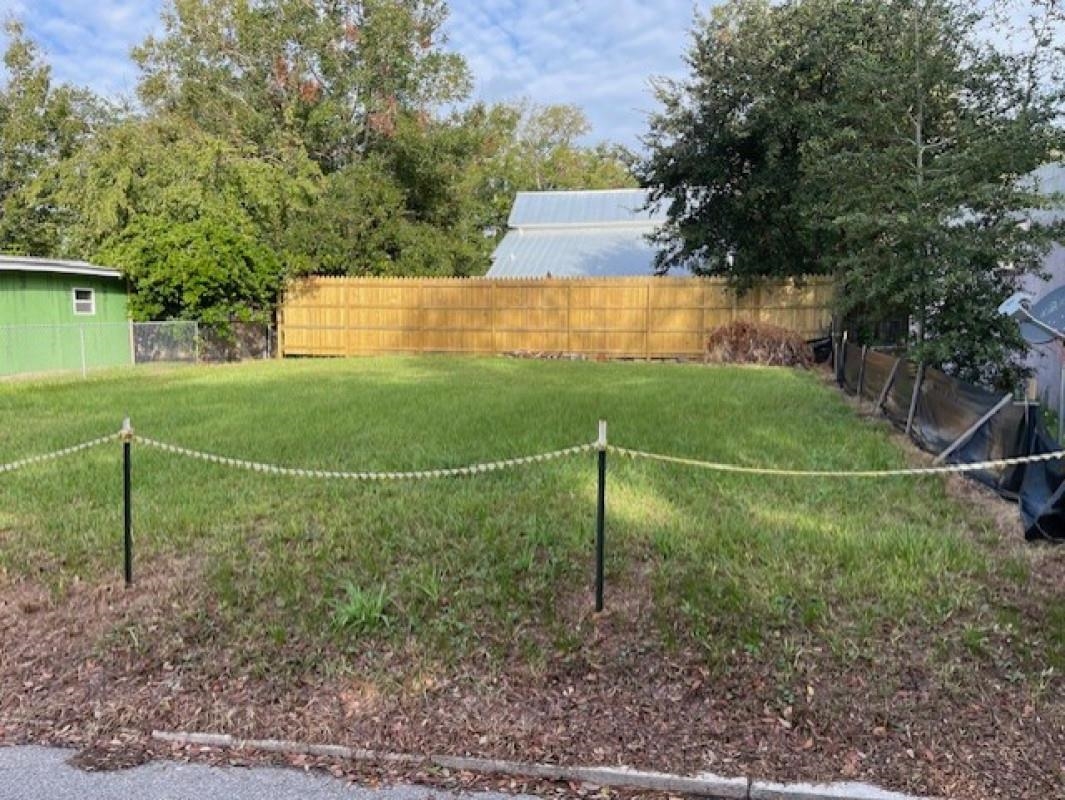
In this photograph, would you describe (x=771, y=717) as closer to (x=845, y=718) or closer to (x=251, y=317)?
(x=845, y=718)

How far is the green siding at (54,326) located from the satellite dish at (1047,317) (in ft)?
54.0

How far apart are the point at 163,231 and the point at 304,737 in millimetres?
18194

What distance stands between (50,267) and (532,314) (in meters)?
10.5

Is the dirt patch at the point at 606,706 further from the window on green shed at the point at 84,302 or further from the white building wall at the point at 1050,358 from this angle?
the window on green shed at the point at 84,302

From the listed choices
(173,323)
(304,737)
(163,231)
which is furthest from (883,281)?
(163,231)

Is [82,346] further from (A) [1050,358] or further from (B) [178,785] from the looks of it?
(A) [1050,358]

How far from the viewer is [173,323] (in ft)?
58.0

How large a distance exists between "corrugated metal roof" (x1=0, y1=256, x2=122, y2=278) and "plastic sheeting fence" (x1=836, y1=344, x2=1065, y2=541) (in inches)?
→ 624

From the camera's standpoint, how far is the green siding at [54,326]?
15719 mm

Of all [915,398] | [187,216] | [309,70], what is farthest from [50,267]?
[915,398]

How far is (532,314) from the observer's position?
19594 millimetres

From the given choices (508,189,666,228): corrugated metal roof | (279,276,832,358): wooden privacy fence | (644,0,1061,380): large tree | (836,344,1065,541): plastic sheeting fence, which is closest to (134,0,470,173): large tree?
(508,189,666,228): corrugated metal roof

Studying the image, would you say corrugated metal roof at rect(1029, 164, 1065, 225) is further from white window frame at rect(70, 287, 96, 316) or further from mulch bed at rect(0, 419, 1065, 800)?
white window frame at rect(70, 287, 96, 316)

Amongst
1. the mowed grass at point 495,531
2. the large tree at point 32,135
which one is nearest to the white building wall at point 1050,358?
the mowed grass at point 495,531
